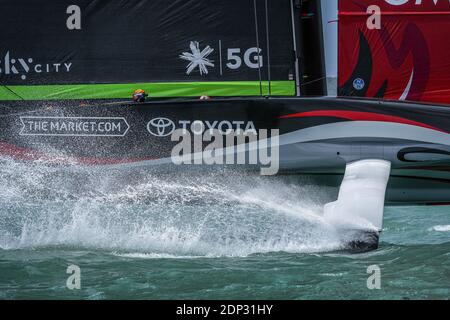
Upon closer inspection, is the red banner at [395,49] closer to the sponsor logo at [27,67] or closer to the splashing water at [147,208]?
the splashing water at [147,208]

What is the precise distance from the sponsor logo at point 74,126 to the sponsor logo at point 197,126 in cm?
26

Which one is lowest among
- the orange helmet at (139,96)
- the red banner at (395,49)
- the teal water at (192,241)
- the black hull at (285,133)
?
the teal water at (192,241)

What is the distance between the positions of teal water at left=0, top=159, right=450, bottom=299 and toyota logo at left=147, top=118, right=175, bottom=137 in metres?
0.38

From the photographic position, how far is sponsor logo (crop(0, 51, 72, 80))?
21.7 ft

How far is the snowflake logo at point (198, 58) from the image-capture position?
6531mm

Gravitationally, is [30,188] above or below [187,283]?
above

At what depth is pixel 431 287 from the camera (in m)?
4.16

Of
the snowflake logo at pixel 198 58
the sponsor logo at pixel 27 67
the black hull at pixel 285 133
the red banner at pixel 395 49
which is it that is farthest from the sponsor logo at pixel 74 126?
the red banner at pixel 395 49

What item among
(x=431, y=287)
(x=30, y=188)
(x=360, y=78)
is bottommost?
(x=431, y=287)

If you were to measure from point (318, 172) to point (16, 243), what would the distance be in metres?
2.57

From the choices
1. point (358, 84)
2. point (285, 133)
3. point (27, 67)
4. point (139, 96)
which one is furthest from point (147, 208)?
point (358, 84)
